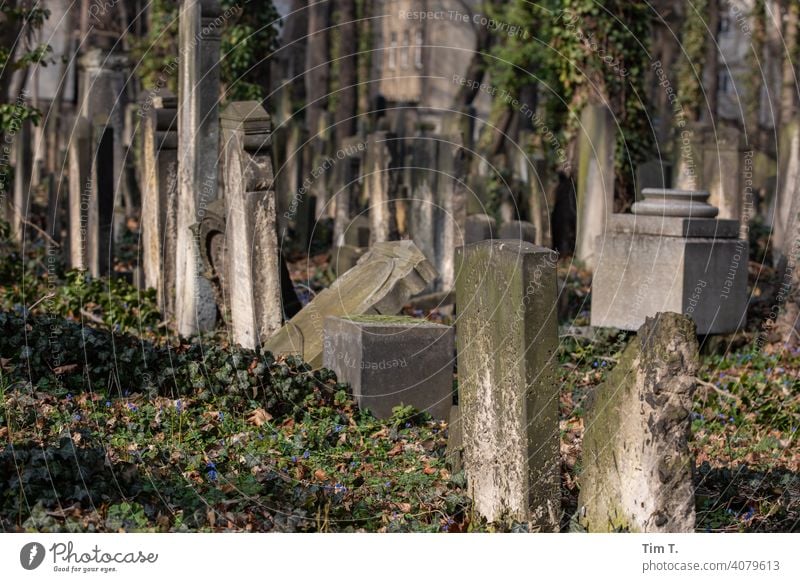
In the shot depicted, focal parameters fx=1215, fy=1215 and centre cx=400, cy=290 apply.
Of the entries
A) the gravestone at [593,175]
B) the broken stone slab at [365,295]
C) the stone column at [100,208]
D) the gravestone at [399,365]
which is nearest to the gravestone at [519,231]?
the gravestone at [593,175]

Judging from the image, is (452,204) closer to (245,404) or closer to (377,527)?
(245,404)

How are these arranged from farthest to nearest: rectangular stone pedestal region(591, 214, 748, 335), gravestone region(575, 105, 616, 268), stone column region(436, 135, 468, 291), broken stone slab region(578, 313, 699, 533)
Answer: gravestone region(575, 105, 616, 268), stone column region(436, 135, 468, 291), rectangular stone pedestal region(591, 214, 748, 335), broken stone slab region(578, 313, 699, 533)

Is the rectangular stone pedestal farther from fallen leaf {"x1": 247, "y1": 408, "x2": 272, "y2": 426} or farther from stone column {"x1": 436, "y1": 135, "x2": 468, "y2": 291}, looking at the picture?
fallen leaf {"x1": 247, "y1": 408, "x2": 272, "y2": 426}

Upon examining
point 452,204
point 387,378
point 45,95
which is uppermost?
point 45,95

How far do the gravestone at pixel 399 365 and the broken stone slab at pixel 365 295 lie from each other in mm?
545

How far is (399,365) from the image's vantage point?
7570 millimetres

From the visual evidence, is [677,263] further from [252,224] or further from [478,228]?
[252,224]

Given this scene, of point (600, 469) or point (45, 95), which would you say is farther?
point (45, 95)

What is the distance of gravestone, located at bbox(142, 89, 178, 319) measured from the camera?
10352 mm

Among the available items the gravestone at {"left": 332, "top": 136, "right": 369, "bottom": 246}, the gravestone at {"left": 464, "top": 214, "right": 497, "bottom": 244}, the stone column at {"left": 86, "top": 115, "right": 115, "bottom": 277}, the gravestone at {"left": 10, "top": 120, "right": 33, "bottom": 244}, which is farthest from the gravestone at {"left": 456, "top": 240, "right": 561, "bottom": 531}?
the gravestone at {"left": 10, "top": 120, "right": 33, "bottom": 244}

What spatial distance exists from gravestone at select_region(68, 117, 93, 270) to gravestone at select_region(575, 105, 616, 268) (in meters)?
5.39

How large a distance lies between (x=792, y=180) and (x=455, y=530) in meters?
7.61

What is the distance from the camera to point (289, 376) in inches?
299
